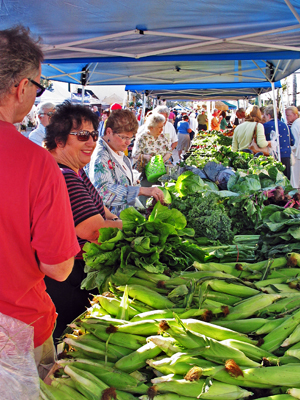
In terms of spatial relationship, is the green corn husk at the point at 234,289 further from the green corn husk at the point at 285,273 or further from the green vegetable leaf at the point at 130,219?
the green vegetable leaf at the point at 130,219

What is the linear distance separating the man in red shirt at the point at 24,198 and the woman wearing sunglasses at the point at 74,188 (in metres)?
0.67

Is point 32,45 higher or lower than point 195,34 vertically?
lower

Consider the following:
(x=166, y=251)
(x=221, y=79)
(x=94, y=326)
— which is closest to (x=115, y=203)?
(x=166, y=251)

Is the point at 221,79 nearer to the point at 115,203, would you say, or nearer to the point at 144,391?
the point at 115,203

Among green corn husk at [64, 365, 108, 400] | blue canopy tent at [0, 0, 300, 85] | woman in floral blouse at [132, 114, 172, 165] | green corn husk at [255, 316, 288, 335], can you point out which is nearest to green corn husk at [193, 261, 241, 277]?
green corn husk at [255, 316, 288, 335]

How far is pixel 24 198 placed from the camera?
1072 mm

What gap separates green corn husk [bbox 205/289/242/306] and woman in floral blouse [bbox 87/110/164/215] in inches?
47.3

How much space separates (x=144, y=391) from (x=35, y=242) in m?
0.61

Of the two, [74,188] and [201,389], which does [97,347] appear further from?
[74,188]

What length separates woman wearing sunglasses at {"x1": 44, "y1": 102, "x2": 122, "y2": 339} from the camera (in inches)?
72.9

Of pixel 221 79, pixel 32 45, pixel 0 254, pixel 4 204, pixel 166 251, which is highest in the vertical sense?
pixel 221 79

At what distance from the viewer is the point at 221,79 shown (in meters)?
8.02

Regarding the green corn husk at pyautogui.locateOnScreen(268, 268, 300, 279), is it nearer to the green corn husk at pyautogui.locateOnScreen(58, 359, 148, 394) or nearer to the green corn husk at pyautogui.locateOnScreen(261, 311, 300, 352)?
the green corn husk at pyautogui.locateOnScreen(261, 311, 300, 352)

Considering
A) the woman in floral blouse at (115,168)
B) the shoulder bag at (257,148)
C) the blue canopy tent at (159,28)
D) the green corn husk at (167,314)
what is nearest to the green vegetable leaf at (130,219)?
the green corn husk at (167,314)
